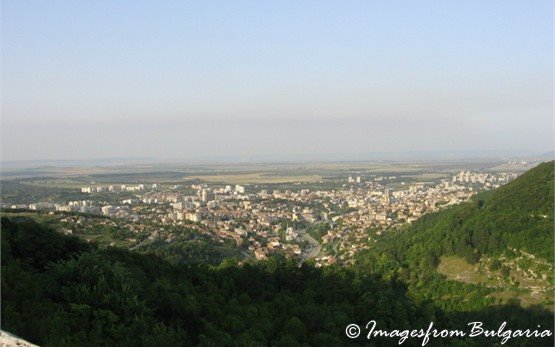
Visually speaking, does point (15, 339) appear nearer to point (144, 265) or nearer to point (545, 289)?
point (144, 265)

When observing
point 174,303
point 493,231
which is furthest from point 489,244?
point 174,303

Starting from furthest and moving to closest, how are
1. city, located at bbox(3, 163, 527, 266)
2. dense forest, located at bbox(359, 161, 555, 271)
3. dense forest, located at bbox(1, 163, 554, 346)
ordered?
city, located at bbox(3, 163, 527, 266) < dense forest, located at bbox(359, 161, 555, 271) < dense forest, located at bbox(1, 163, 554, 346)

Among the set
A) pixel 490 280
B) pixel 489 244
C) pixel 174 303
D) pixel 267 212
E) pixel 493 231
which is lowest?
pixel 267 212

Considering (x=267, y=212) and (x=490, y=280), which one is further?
(x=267, y=212)

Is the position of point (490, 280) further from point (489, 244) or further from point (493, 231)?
point (493, 231)

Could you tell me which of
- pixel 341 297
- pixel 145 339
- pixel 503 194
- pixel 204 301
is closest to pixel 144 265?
pixel 204 301

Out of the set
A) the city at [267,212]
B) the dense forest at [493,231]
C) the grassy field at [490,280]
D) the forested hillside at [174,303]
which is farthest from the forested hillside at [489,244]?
the city at [267,212]

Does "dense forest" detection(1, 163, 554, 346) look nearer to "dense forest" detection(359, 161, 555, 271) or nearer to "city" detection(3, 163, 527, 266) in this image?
"dense forest" detection(359, 161, 555, 271)

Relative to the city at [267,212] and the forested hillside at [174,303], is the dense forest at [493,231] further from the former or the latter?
the forested hillside at [174,303]

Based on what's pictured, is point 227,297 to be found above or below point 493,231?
below

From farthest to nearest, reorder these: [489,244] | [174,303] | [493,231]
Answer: [493,231] → [489,244] → [174,303]

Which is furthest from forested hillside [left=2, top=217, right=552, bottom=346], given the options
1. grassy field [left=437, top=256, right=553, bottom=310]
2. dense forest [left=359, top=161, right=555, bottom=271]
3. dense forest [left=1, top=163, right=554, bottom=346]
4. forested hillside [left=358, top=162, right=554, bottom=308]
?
dense forest [left=359, top=161, right=555, bottom=271]
